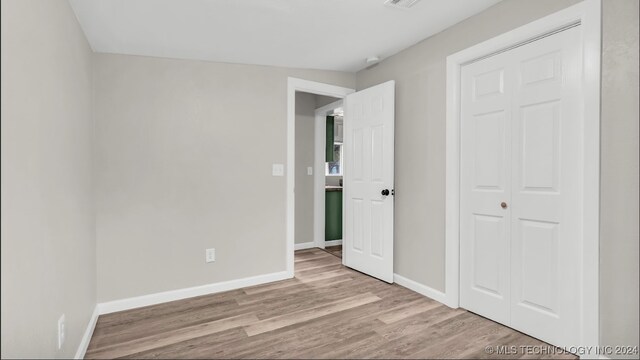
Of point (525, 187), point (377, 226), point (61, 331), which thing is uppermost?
point (525, 187)

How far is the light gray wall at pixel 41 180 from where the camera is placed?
1.16m

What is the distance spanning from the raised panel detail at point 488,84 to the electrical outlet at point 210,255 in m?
2.65

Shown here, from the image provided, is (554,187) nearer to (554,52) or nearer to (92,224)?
(554,52)

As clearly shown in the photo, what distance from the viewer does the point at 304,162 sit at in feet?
15.8

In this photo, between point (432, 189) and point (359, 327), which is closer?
point (359, 327)

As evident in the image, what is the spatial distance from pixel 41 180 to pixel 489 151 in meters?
2.68

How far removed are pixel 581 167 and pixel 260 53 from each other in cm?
259

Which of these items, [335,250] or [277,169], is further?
[335,250]

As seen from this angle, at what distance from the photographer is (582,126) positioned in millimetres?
1901

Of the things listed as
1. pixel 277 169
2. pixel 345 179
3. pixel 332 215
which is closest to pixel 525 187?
pixel 345 179

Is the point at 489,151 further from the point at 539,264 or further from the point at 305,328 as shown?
the point at 305,328

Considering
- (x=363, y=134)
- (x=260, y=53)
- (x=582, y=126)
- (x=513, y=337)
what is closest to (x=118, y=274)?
(x=260, y=53)

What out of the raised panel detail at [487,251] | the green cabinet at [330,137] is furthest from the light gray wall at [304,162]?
the raised panel detail at [487,251]

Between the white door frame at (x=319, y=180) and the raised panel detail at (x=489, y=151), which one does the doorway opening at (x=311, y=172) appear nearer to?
the white door frame at (x=319, y=180)
